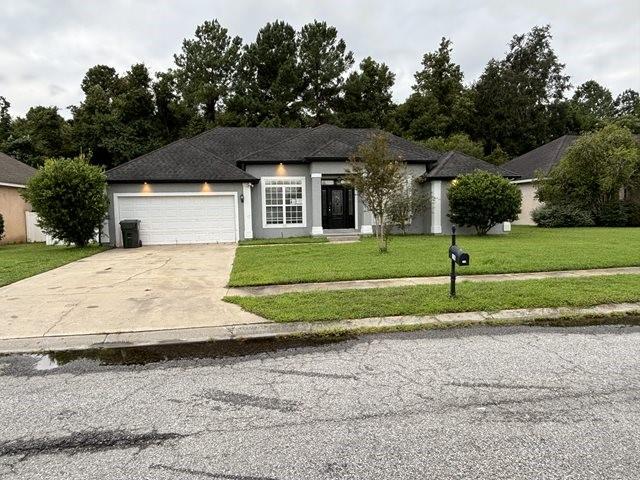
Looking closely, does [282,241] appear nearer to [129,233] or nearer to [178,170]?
[178,170]

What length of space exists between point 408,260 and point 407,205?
286 inches

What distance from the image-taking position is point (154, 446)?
2.87m

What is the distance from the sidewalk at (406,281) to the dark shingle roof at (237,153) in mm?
8285

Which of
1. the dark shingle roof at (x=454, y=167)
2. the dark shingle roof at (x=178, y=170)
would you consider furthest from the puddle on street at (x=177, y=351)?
the dark shingle roof at (x=454, y=167)

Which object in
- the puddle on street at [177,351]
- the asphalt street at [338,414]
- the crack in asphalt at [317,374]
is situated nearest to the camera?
the asphalt street at [338,414]

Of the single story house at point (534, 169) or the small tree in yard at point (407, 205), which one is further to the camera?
the single story house at point (534, 169)

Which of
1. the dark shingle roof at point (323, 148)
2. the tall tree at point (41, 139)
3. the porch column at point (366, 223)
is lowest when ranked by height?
the porch column at point (366, 223)

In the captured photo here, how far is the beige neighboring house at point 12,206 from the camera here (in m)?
19.9

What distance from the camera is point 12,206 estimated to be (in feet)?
67.4

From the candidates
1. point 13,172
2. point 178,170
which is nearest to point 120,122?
point 13,172

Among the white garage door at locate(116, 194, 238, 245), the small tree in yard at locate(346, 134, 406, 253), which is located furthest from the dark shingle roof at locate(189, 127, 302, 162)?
the small tree in yard at locate(346, 134, 406, 253)

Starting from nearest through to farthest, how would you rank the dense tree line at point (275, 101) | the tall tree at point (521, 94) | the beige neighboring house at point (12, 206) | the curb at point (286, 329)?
the curb at point (286, 329), the beige neighboring house at point (12, 206), the dense tree line at point (275, 101), the tall tree at point (521, 94)

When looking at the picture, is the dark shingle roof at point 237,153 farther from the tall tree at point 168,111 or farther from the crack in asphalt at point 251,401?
the tall tree at point 168,111

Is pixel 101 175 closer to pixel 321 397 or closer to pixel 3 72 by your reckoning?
pixel 321 397
